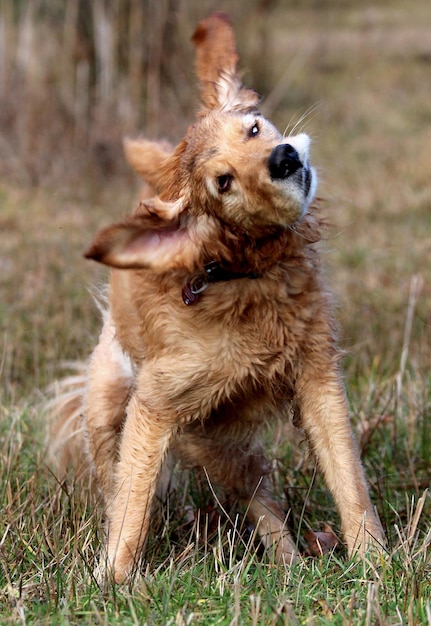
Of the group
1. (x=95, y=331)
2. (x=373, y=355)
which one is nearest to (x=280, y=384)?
(x=373, y=355)

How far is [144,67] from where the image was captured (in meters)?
9.75

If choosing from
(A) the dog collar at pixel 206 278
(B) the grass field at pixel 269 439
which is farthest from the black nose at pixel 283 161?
(B) the grass field at pixel 269 439

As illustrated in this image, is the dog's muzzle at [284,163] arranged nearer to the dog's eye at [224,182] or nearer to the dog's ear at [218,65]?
the dog's eye at [224,182]

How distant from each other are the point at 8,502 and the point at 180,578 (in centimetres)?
89

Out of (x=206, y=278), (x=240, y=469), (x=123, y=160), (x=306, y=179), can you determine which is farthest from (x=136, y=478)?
(x=123, y=160)

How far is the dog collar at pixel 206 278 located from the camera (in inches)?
130

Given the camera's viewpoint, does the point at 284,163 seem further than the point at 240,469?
No

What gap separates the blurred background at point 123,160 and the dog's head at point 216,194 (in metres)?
1.92

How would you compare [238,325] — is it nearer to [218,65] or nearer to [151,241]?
[151,241]

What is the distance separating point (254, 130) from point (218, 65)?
76cm

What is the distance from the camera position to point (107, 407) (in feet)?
13.1

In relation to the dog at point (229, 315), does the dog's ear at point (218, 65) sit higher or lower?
higher

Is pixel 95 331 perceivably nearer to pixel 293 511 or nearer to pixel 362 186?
pixel 293 511

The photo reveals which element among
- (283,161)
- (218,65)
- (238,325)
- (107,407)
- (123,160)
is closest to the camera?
(283,161)
